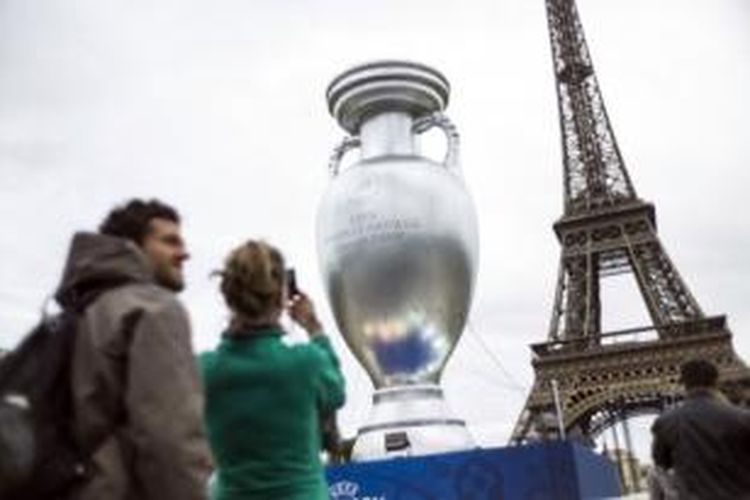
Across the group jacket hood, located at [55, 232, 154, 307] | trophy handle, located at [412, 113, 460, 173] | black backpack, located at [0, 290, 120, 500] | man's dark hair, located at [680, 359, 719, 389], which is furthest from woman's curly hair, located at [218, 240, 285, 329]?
trophy handle, located at [412, 113, 460, 173]

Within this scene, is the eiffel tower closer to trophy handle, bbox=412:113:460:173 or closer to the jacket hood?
trophy handle, bbox=412:113:460:173

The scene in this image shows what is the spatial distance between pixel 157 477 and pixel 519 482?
14.1 feet

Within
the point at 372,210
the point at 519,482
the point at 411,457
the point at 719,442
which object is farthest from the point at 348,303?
the point at 719,442

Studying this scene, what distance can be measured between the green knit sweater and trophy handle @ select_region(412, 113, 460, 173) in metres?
4.32

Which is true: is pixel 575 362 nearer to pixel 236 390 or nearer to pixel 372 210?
pixel 372 210

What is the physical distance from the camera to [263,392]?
2.14 m

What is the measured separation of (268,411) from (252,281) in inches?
10.8

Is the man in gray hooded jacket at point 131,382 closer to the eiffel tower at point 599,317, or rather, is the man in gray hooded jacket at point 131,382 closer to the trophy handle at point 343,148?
the trophy handle at point 343,148

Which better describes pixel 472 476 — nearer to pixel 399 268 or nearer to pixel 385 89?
pixel 399 268

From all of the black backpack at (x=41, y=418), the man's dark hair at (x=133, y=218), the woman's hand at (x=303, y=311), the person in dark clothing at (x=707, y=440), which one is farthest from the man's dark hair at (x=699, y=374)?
the black backpack at (x=41, y=418)

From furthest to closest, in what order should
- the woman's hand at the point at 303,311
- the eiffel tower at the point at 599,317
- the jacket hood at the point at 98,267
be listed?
the eiffel tower at the point at 599,317, the woman's hand at the point at 303,311, the jacket hood at the point at 98,267

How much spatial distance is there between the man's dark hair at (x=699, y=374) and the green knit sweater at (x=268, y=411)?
189 cm

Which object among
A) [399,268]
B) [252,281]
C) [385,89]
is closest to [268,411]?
[252,281]

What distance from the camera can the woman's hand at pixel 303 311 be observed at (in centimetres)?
230
